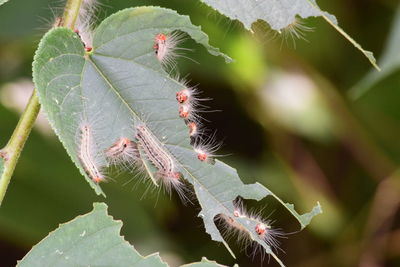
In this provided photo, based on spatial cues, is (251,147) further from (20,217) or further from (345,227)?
(20,217)

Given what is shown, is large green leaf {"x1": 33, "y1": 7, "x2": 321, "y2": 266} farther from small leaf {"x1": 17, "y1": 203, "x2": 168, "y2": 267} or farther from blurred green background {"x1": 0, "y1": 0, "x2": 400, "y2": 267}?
blurred green background {"x1": 0, "y1": 0, "x2": 400, "y2": 267}

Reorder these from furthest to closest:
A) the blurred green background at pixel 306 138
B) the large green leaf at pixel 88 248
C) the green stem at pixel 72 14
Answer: the blurred green background at pixel 306 138
the green stem at pixel 72 14
the large green leaf at pixel 88 248

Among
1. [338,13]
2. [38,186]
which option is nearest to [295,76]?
[338,13]

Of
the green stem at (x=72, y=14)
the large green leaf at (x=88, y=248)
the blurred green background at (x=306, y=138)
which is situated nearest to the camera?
the large green leaf at (x=88, y=248)

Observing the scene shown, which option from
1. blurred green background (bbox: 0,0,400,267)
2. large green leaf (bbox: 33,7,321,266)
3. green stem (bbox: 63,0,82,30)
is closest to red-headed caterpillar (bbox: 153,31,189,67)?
large green leaf (bbox: 33,7,321,266)

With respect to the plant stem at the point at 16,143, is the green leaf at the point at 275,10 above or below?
above

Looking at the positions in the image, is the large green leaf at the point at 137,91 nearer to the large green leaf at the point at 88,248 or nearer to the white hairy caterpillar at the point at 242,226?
the white hairy caterpillar at the point at 242,226

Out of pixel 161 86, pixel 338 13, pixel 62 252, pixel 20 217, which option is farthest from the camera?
pixel 338 13

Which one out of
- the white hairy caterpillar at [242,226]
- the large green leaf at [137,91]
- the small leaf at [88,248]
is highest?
the large green leaf at [137,91]

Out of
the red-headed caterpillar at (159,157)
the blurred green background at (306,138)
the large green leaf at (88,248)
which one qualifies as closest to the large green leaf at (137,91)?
the red-headed caterpillar at (159,157)
